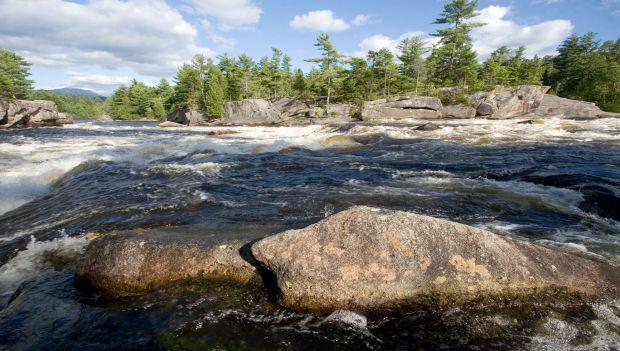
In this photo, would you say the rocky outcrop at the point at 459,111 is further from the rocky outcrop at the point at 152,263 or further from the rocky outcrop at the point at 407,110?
the rocky outcrop at the point at 152,263

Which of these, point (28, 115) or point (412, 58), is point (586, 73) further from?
point (28, 115)

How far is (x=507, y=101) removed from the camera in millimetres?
42688

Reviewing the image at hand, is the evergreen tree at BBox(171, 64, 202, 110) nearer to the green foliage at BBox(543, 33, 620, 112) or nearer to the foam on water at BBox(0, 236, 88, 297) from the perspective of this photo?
the foam on water at BBox(0, 236, 88, 297)

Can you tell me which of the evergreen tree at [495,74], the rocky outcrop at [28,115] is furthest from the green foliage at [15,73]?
the evergreen tree at [495,74]

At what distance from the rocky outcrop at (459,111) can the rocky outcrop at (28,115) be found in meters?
54.5

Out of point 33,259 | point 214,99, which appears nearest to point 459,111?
point 214,99

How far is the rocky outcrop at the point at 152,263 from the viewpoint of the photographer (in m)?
3.85

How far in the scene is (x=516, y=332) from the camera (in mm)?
3094

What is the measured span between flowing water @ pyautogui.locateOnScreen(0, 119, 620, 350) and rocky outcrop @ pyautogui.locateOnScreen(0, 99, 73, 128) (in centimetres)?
2958

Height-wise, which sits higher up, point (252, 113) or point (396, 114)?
point (252, 113)

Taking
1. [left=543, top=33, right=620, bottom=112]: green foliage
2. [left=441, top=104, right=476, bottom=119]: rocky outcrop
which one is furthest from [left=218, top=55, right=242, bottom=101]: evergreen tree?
[left=543, top=33, right=620, bottom=112]: green foliage

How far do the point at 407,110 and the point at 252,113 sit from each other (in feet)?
80.1

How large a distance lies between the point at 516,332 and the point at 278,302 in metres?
2.42

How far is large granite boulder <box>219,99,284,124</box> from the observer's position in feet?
169
